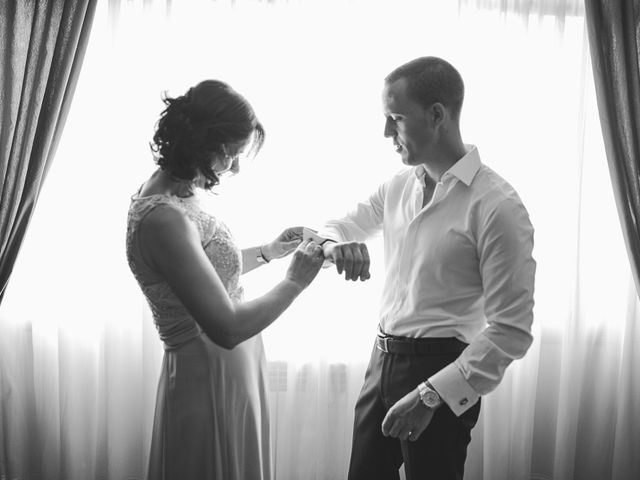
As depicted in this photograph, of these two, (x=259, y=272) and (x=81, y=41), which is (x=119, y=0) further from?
(x=259, y=272)

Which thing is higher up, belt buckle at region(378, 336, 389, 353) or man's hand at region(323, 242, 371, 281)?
man's hand at region(323, 242, 371, 281)

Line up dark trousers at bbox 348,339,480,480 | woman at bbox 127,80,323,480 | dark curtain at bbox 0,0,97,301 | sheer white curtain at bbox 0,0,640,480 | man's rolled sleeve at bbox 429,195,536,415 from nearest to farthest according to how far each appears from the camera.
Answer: woman at bbox 127,80,323,480, man's rolled sleeve at bbox 429,195,536,415, dark trousers at bbox 348,339,480,480, dark curtain at bbox 0,0,97,301, sheer white curtain at bbox 0,0,640,480

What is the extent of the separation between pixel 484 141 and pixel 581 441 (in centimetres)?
146

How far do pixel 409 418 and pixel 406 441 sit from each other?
0.60 ft

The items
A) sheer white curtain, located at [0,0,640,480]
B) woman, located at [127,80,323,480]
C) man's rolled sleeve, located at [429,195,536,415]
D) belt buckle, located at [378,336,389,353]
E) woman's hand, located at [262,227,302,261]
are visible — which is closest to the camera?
woman, located at [127,80,323,480]

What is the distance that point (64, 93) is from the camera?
259cm

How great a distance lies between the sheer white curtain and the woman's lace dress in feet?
3.37

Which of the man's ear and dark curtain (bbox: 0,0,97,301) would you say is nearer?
the man's ear

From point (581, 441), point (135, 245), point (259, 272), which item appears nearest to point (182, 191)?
point (135, 245)

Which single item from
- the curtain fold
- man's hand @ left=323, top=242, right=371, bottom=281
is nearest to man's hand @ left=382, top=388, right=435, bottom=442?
man's hand @ left=323, top=242, right=371, bottom=281

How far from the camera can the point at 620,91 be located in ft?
8.96

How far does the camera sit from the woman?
157cm

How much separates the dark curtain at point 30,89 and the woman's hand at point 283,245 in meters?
1.05

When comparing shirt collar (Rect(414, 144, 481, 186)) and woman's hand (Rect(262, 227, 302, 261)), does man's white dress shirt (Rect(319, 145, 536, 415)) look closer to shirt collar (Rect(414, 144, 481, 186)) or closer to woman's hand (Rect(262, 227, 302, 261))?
shirt collar (Rect(414, 144, 481, 186))
